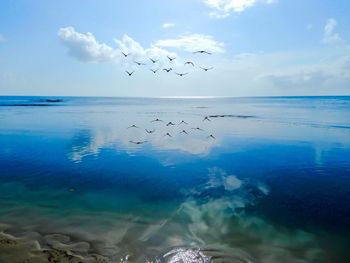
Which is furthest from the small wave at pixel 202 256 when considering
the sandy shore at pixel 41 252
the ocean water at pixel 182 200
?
the sandy shore at pixel 41 252

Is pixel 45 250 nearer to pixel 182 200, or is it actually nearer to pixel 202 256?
pixel 202 256

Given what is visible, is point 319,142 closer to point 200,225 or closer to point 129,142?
point 129,142

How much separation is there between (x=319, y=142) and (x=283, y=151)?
33.4ft

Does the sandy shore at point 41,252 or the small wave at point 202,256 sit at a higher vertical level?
the sandy shore at point 41,252

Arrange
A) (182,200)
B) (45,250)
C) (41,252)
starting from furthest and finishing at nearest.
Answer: (182,200) < (45,250) < (41,252)

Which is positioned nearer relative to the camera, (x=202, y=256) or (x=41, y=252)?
(x=41, y=252)

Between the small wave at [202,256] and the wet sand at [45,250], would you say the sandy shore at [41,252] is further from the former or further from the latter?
the small wave at [202,256]

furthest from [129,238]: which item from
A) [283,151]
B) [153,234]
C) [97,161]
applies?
[283,151]

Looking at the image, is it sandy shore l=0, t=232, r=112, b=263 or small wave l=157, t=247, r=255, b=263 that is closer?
sandy shore l=0, t=232, r=112, b=263

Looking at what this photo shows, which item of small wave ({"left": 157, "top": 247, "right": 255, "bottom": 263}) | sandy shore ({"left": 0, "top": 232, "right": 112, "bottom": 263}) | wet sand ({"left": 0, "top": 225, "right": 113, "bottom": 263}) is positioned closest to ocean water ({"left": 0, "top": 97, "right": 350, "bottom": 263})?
small wave ({"left": 157, "top": 247, "right": 255, "bottom": 263})

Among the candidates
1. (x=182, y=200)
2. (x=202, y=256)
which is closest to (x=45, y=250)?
(x=202, y=256)

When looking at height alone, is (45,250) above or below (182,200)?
above

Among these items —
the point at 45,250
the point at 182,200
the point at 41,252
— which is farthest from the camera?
the point at 182,200

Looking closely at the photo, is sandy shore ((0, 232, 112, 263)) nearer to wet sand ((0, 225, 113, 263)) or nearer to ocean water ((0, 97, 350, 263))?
wet sand ((0, 225, 113, 263))
